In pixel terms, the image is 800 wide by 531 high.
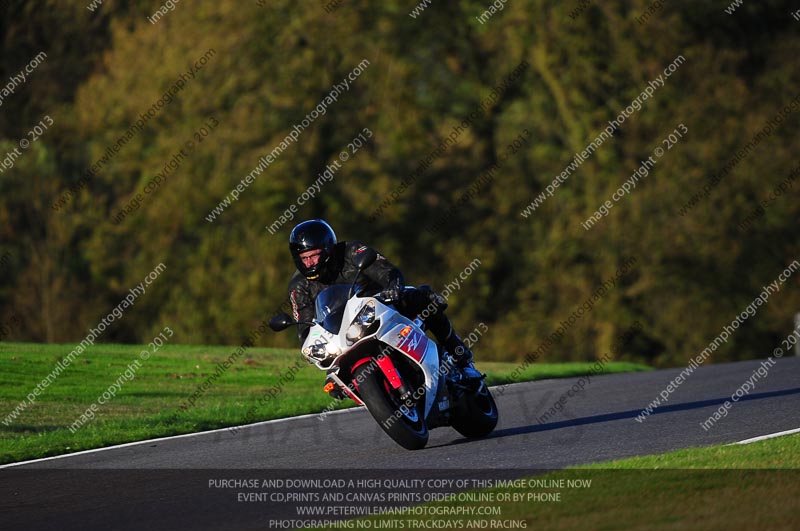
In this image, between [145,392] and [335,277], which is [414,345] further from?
[145,392]

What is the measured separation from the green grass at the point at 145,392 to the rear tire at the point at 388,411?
362 cm

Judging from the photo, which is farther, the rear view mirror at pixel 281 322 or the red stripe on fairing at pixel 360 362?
the rear view mirror at pixel 281 322

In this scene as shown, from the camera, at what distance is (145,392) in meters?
17.0

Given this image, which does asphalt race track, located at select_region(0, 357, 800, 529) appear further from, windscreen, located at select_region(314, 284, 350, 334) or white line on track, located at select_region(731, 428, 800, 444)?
windscreen, located at select_region(314, 284, 350, 334)

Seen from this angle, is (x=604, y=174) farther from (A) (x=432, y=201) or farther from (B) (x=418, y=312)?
(B) (x=418, y=312)

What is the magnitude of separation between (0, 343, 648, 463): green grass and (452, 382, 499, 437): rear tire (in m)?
3.50

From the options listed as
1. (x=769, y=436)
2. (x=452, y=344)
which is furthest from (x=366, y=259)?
(x=769, y=436)

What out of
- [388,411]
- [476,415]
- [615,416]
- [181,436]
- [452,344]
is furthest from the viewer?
[181,436]

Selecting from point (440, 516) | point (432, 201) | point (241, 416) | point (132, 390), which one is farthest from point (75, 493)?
point (432, 201)

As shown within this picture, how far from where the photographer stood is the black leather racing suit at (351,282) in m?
9.99

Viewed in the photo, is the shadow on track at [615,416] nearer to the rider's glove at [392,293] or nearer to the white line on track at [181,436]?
the rider's glove at [392,293]

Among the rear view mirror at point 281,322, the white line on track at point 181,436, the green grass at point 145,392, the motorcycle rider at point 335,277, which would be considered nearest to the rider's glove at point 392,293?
the motorcycle rider at point 335,277

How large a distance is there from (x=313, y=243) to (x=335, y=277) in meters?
0.45

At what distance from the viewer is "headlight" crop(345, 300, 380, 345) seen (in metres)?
9.52
